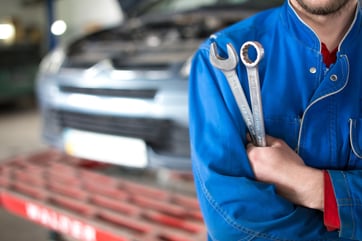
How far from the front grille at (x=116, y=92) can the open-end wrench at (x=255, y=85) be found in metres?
1.06

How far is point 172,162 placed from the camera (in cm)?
174

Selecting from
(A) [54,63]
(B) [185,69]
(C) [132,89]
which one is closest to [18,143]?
(A) [54,63]

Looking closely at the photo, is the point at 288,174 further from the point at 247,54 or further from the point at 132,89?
the point at 132,89

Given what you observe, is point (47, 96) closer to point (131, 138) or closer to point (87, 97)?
point (87, 97)

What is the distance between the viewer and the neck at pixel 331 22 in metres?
0.80

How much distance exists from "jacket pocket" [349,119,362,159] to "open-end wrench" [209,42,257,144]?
20 centimetres

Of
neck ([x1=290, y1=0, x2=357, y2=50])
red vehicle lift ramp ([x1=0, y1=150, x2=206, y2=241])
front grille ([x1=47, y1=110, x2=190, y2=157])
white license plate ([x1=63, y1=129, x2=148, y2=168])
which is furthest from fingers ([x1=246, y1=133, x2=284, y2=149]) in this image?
white license plate ([x1=63, y1=129, x2=148, y2=168])

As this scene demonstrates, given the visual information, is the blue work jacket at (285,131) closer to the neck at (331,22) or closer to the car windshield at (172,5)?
the neck at (331,22)

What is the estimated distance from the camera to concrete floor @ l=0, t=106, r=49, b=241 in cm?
238

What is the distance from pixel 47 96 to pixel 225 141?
5.65 ft

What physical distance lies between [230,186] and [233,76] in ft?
0.73

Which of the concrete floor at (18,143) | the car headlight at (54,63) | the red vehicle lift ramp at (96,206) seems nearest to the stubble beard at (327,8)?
the red vehicle lift ramp at (96,206)

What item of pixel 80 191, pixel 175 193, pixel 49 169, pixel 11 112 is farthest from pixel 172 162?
pixel 11 112

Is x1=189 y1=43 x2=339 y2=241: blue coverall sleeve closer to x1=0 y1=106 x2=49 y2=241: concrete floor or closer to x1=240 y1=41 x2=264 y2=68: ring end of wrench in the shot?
x1=240 y1=41 x2=264 y2=68: ring end of wrench
